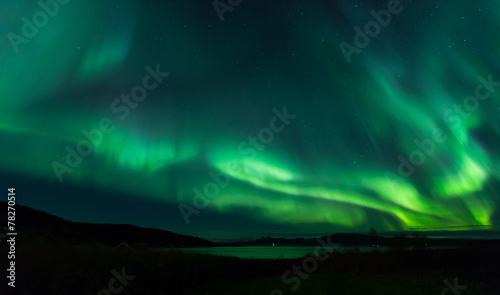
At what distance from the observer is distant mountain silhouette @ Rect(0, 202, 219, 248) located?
14234mm

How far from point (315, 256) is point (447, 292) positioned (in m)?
10.1

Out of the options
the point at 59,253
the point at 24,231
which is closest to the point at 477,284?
the point at 59,253

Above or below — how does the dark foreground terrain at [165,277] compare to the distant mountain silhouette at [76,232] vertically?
below

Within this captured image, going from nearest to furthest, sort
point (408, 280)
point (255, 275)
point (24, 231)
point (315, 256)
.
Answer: point (24, 231)
point (408, 280)
point (255, 275)
point (315, 256)

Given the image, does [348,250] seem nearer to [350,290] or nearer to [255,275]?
[255,275]

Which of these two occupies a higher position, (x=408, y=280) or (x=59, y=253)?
(x=59, y=253)

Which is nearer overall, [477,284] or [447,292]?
[447,292]

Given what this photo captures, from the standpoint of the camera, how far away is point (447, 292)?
14617 mm

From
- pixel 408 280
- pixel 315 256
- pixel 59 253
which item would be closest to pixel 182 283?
pixel 59 253

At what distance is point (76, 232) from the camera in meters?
17.9

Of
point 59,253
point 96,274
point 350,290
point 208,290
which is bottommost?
point 350,290

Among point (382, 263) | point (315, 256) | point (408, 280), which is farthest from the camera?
point (382, 263)

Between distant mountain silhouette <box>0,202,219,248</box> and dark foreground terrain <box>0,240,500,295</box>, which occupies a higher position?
distant mountain silhouette <box>0,202,219,248</box>

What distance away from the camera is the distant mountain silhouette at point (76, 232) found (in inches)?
560
